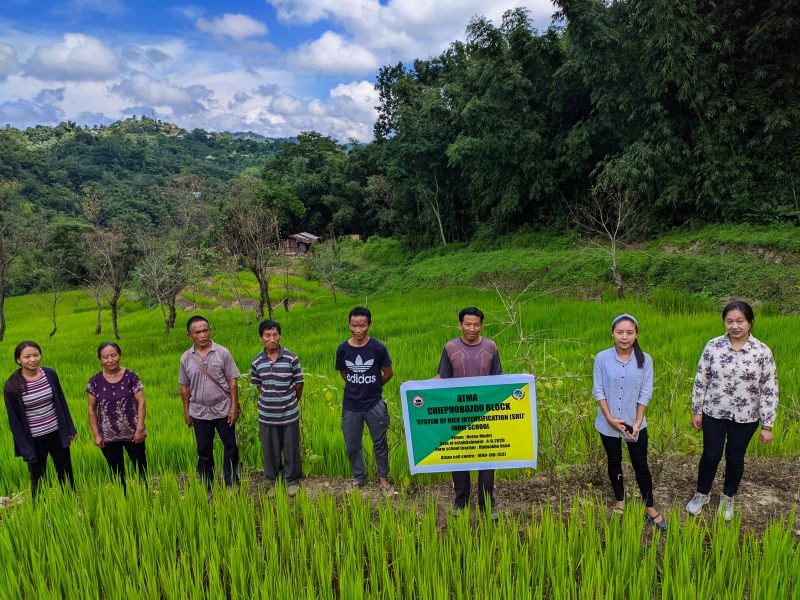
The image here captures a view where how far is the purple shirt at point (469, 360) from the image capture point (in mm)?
3338

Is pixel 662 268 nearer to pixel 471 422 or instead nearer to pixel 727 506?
pixel 727 506

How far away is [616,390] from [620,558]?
943mm

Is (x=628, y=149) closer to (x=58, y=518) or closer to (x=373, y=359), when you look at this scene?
(x=373, y=359)

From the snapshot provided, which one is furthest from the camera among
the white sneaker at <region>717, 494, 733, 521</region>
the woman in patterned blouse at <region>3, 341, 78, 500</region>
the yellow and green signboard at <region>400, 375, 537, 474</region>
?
the woman in patterned blouse at <region>3, 341, 78, 500</region>

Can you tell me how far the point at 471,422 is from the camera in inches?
123

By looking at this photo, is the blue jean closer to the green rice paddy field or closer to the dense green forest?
the green rice paddy field

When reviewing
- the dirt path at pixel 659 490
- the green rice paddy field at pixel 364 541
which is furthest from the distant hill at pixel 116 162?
the dirt path at pixel 659 490

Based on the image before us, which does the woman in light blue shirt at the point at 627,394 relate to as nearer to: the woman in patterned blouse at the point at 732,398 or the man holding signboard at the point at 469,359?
the woman in patterned blouse at the point at 732,398

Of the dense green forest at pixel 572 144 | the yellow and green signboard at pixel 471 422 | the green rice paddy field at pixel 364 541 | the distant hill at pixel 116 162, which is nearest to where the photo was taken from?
the green rice paddy field at pixel 364 541

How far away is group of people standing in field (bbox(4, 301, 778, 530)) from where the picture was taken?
316 cm

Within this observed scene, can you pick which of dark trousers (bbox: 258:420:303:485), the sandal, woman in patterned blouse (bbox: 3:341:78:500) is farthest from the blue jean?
woman in patterned blouse (bbox: 3:341:78:500)

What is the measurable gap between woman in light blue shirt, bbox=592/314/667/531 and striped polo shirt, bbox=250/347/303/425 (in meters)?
2.18

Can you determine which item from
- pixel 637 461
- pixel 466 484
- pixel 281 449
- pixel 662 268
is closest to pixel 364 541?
pixel 466 484

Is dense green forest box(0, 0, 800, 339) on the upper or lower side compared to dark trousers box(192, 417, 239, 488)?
upper
